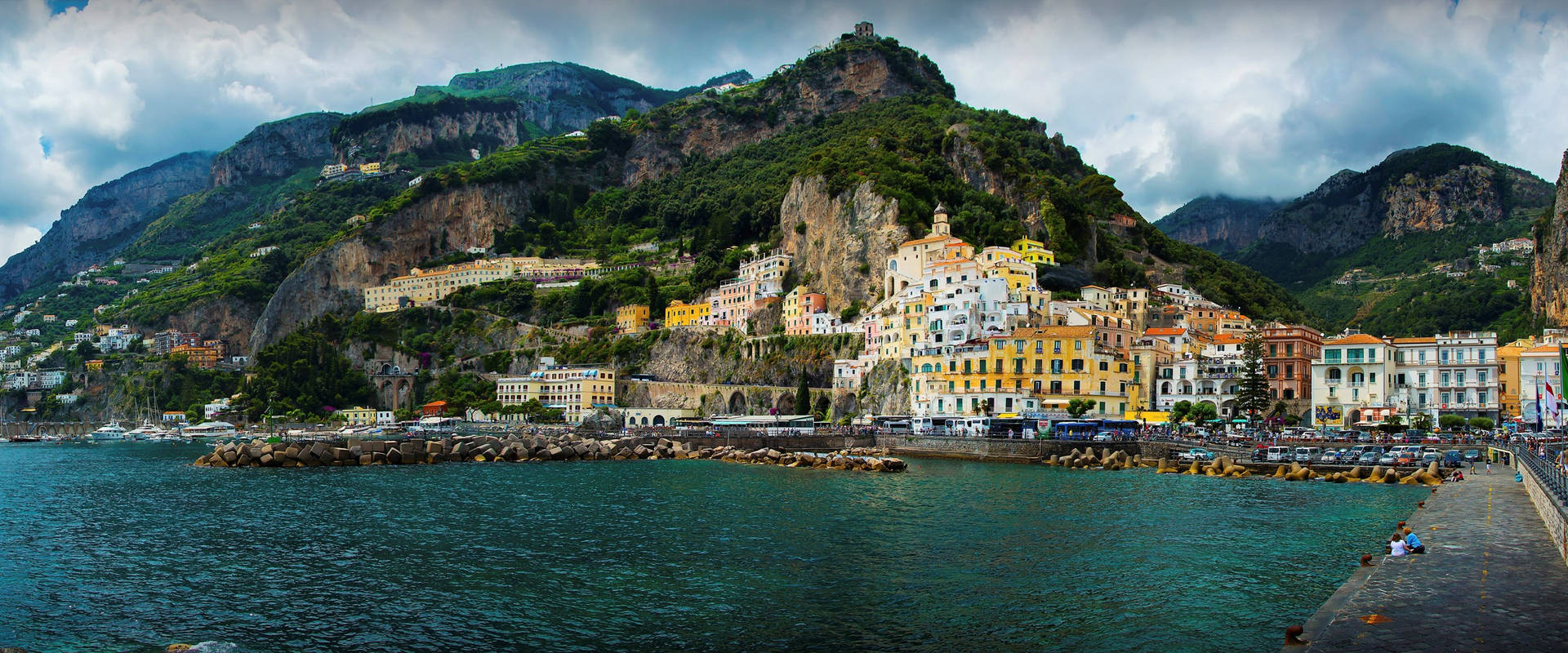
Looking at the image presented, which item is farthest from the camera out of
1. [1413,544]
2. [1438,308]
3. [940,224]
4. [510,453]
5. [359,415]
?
[1438,308]

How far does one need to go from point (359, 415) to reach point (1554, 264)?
405 feet

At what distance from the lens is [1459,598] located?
53.3ft

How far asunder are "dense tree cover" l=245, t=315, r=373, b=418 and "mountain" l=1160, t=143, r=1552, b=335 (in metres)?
116

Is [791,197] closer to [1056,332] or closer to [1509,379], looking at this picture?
[1056,332]

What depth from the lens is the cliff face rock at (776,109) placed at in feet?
536

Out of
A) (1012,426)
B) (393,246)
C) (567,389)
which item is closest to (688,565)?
(1012,426)

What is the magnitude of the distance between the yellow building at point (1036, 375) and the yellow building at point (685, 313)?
42.7 meters

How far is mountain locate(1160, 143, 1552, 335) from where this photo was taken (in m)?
116

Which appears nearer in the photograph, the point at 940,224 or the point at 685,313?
the point at 940,224

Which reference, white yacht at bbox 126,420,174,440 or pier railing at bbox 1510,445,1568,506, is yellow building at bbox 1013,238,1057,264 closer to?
pier railing at bbox 1510,445,1568,506

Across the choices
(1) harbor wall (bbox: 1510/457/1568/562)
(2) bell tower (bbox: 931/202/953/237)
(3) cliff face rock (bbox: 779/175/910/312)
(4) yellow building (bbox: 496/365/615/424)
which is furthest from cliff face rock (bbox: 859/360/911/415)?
(1) harbor wall (bbox: 1510/457/1568/562)

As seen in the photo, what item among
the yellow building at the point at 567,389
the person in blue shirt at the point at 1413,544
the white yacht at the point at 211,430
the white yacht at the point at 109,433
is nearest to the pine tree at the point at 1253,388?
the person in blue shirt at the point at 1413,544

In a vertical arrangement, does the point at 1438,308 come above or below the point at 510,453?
above

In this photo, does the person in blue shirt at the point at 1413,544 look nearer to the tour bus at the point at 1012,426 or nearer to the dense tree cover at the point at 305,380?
the tour bus at the point at 1012,426
